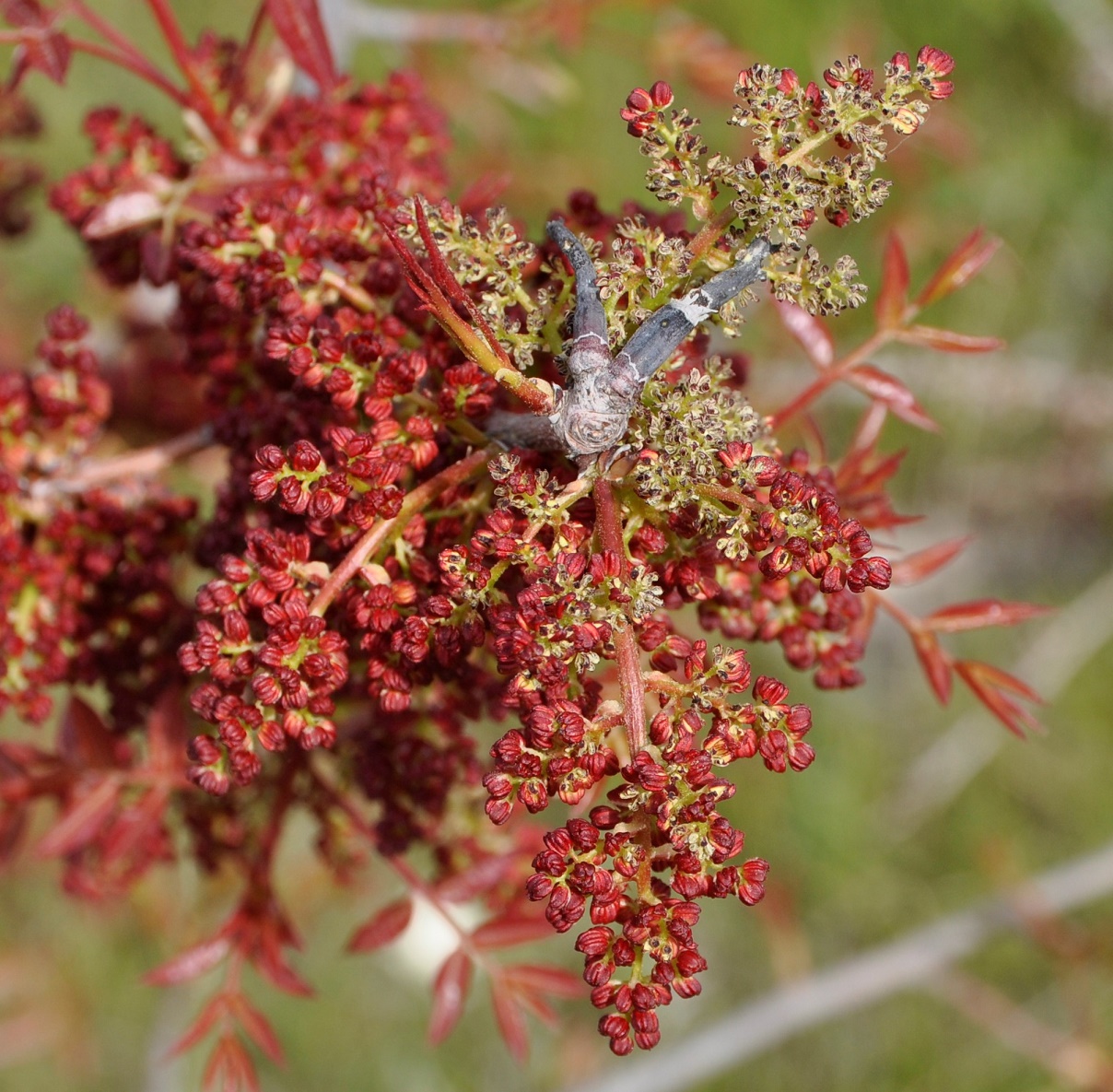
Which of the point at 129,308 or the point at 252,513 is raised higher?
the point at 129,308

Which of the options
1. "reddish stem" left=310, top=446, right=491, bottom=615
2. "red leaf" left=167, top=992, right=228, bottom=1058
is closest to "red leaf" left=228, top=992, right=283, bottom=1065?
"red leaf" left=167, top=992, right=228, bottom=1058

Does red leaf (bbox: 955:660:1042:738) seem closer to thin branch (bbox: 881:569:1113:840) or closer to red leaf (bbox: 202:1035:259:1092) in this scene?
red leaf (bbox: 202:1035:259:1092)

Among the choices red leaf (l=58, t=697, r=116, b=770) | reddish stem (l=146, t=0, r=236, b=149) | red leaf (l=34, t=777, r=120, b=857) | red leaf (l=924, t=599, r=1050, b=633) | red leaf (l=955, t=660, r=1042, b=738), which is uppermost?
reddish stem (l=146, t=0, r=236, b=149)

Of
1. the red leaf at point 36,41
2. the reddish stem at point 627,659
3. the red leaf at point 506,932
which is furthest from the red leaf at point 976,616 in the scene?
the red leaf at point 36,41

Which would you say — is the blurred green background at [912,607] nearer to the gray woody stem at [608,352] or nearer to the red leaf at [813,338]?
the red leaf at [813,338]

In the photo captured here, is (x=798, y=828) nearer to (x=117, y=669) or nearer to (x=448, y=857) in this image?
(x=448, y=857)

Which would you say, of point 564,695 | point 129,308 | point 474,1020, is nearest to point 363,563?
point 564,695
